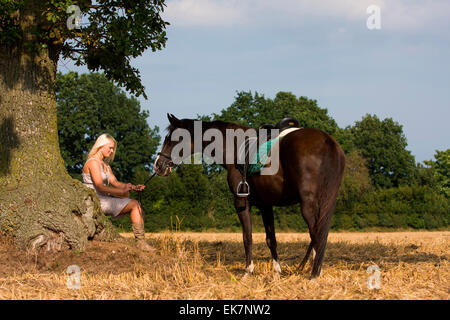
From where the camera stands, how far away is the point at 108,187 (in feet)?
29.2

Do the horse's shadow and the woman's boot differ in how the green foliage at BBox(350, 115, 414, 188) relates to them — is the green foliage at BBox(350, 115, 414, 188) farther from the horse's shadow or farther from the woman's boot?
the woman's boot

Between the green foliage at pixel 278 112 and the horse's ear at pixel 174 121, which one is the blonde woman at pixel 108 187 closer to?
the horse's ear at pixel 174 121

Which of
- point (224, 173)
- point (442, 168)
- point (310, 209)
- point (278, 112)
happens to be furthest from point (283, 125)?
point (442, 168)

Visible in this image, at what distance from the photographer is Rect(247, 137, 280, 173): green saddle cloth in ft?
24.1

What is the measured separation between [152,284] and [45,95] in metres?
4.80

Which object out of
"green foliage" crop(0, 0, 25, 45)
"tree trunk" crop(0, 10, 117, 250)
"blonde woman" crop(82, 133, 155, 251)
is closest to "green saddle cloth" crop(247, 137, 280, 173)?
"blonde woman" crop(82, 133, 155, 251)

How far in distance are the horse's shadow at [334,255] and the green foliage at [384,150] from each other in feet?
118

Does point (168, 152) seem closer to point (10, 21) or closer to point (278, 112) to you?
point (10, 21)

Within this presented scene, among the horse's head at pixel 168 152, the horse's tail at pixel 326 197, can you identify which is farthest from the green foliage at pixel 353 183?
the horse's tail at pixel 326 197

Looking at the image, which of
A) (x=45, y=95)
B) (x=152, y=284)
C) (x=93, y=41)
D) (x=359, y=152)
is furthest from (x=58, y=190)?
(x=359, y=152)

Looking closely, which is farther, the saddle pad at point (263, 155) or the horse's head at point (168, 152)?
the horse's head at point (168, 152)

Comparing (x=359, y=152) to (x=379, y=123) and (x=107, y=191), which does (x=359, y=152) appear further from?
(x=107, y=191)

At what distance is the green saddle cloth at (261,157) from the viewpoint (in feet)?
24.1
